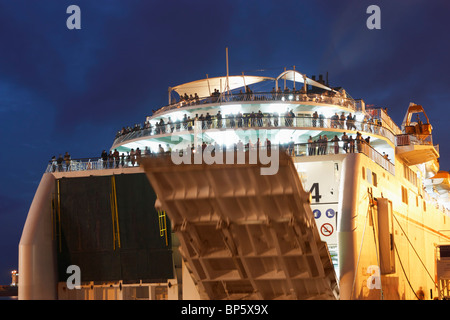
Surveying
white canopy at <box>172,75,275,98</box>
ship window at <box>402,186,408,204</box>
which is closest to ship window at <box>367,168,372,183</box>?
ship window at <box>402,186,408,204</box>

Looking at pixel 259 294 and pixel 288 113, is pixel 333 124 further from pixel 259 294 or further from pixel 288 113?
pixel 259 294

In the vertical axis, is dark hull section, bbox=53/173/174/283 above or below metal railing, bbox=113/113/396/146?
below

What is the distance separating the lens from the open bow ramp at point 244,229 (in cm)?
1507

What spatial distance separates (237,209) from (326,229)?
5020 millimetres

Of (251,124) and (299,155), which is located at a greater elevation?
(251,124)

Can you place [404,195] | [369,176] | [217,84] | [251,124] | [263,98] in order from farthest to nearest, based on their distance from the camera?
1. [217,84]
2. [404,195]
3. [263,98]
4. [251,124]
5. [369,176]

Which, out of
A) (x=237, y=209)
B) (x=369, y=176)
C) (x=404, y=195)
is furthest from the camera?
(x=404, y=195)

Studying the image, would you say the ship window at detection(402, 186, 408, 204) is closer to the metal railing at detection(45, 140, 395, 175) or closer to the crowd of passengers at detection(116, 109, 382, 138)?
the metal railing at detection(45, 140, 395, 175)

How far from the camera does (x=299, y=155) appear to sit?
775 inches

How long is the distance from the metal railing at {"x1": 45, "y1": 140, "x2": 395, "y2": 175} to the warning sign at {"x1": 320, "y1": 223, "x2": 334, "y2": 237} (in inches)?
84.9

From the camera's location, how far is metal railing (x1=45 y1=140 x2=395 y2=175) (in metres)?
19.7

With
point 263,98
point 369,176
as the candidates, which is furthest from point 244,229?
point 263,98

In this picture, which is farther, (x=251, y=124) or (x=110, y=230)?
(x=251, y=124)

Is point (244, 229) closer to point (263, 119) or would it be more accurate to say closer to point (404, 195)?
point (263, 119)
